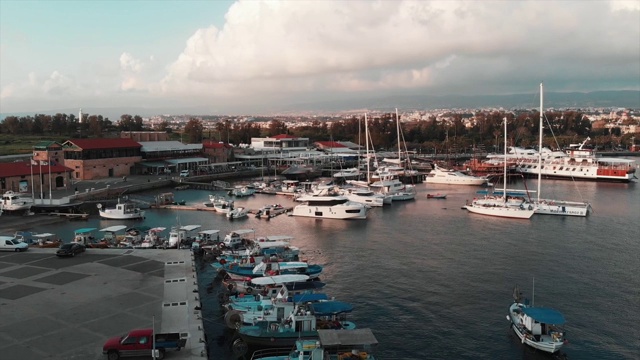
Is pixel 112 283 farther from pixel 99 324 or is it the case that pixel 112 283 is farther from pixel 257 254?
A: pixel 257 254

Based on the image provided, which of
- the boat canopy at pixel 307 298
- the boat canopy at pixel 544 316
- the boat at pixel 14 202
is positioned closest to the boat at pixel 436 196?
the boat canopy at pixel 544 316

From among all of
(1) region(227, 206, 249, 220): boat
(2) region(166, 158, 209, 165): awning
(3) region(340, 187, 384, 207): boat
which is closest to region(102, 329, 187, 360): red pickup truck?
(1) region(227, 206, 249, 220): boat

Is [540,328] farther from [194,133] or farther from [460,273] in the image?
[194,133]

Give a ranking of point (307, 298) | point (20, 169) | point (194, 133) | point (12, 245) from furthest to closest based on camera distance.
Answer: point (194, 133), point (20, 169), point (12, 245), point (307, 298)

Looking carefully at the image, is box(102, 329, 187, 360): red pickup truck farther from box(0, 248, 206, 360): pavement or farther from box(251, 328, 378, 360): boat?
box(251, 328, 378, 360): boat

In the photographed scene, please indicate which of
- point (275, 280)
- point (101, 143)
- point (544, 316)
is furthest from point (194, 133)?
point (544, 316)

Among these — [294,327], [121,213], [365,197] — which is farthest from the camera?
[365,197]

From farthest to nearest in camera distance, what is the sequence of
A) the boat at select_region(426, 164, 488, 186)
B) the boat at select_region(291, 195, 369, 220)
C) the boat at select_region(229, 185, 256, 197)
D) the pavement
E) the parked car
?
the boat at select_region(426, 164, 488, 186)
the boat at select_region(229, 185, 256, 197)
the boat at select_region(291, 195, 369, 220)
the parked car
the pavement
